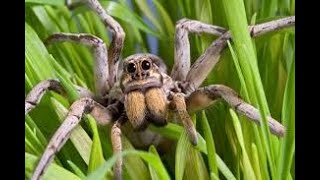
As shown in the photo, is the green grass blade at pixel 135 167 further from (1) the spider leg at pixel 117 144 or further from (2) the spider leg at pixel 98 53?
(2) the spider leg at pixel 98 53

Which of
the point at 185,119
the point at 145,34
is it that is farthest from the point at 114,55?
the point at 185,119

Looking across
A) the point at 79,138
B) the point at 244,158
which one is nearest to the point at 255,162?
the point at 244,158

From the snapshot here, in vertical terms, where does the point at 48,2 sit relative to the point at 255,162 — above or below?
above

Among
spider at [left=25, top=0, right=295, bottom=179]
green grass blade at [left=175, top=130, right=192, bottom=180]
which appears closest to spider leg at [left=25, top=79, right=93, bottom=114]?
spider at [left=25, top=0, right=295, bottom=179]

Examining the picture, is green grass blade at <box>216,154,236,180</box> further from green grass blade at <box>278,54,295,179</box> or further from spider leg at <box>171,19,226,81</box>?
spider leg at <box>171,19,226,81</box>

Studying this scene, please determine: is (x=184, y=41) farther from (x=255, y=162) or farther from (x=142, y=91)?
(x=255, y=162)

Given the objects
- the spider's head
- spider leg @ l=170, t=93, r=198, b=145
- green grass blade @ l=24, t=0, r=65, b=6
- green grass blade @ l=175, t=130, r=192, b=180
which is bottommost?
green grass blade @ l=175, t=130, r=192, b=180

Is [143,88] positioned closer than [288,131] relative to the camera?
No
